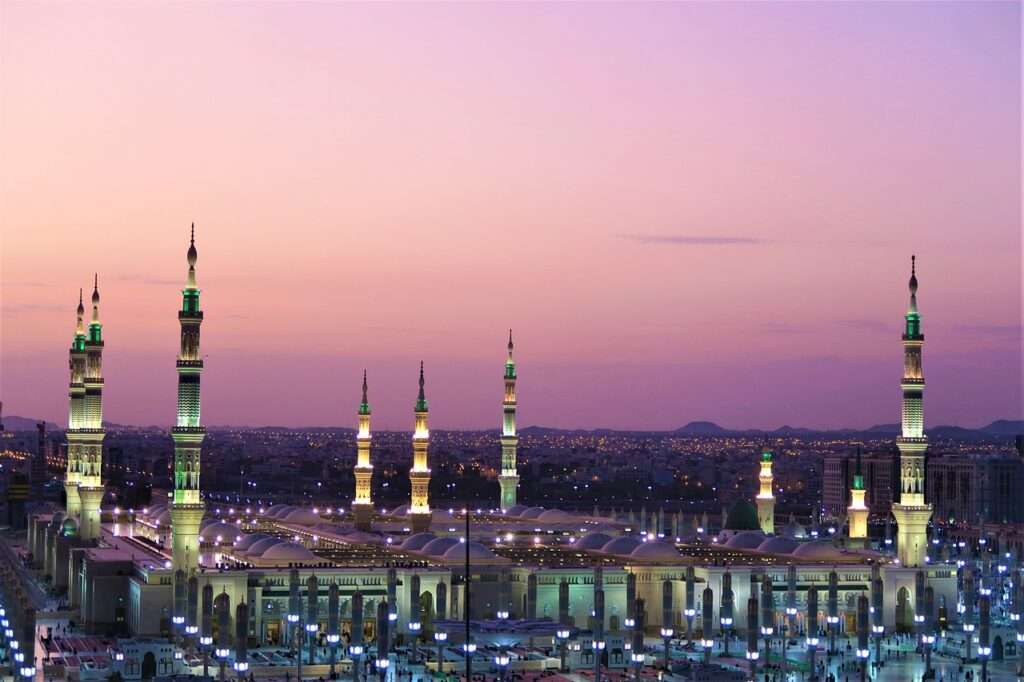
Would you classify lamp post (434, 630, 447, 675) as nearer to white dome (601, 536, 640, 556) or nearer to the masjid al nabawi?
the masjid al nabawi

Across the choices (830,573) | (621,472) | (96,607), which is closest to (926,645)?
(830,573)

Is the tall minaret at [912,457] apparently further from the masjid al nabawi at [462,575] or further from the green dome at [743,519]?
the green dome at [743,519]

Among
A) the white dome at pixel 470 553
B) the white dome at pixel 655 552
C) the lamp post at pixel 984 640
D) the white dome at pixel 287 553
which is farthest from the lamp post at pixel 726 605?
the white dome at pixel 287 553

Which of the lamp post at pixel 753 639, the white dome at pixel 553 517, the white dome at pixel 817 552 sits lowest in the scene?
the lamp post at pixel 753 639

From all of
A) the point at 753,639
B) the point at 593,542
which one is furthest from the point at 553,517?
the point at 753,639

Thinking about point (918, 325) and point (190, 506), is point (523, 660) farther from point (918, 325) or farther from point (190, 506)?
point (918, 325)

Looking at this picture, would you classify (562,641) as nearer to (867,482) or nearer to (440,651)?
(440,651)
